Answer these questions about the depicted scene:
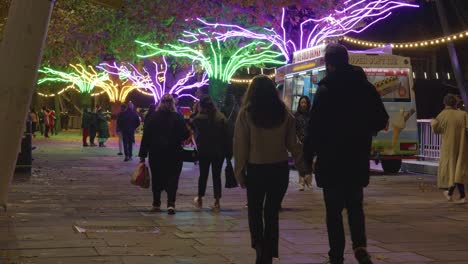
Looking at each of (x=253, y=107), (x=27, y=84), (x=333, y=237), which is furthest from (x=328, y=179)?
(x=27, y=84)

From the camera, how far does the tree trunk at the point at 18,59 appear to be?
7.28 meters

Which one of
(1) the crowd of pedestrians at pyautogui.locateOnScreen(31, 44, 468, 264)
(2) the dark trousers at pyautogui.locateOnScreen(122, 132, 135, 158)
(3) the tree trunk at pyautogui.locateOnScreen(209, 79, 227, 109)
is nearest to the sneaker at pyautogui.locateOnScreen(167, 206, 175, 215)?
(1) the crowd of pedestrians at pyautogui.locateOnScreen(31, 44, 468, 264)

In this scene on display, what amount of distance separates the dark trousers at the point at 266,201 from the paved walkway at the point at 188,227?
70 cm

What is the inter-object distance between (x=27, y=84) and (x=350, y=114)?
10.6 ft

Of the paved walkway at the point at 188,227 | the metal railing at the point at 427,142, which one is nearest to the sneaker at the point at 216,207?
the paved walkway at the point at 188,227

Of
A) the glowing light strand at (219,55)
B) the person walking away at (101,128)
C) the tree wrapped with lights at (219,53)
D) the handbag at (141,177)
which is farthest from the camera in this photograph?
the person walking away at (101,128)

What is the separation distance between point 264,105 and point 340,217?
1222mm

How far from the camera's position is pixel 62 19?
26125 millimetres

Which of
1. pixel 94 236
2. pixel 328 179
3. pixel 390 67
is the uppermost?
pixel 390 67

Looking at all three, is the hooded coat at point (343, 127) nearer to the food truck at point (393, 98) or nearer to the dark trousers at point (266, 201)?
the dark trousers at point (266, 201)

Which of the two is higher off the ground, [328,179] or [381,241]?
[328,179]

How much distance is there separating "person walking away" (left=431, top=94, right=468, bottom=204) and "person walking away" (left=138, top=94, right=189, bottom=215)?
14.4 feet

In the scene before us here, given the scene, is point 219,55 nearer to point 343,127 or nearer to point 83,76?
point 83,76

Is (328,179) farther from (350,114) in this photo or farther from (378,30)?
(378,30)
